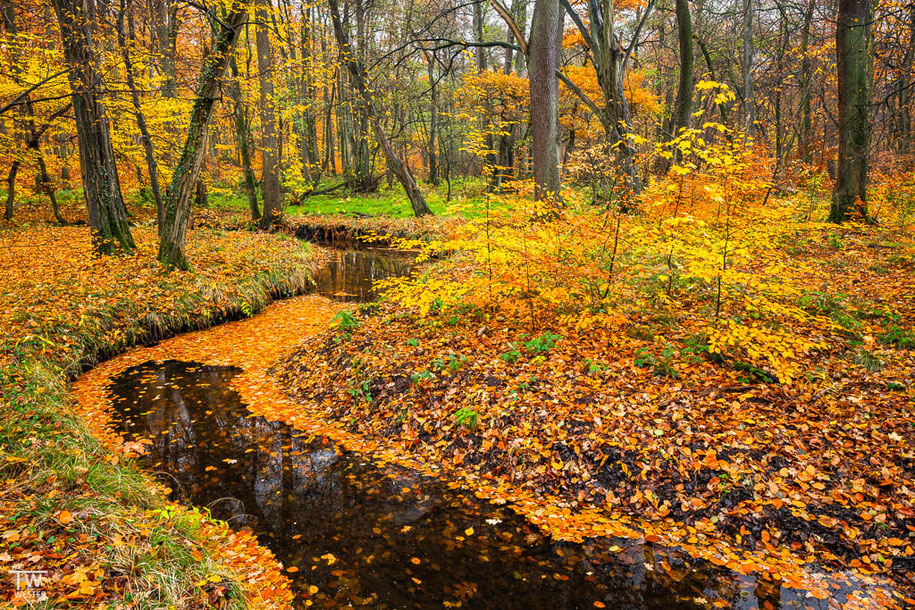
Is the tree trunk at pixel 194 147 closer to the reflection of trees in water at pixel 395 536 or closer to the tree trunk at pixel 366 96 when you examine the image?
the tree trunk at pixel 366 96

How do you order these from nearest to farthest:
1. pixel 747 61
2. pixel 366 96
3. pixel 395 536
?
1. pixel 395 536
2. pixel 366 96
3. pixel 747 61

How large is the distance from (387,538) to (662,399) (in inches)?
122

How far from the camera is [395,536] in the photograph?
403cm

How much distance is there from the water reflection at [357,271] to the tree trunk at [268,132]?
11.3ft

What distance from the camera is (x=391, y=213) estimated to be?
64.3 ft

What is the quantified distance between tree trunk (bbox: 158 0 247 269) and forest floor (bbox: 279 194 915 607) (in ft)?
14.3

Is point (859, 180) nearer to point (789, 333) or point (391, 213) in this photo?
point (789, 333)

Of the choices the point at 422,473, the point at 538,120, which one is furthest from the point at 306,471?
the point at 538,120

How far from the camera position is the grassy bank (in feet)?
9.18

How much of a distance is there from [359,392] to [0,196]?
22528 mm

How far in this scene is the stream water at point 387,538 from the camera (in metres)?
3.37

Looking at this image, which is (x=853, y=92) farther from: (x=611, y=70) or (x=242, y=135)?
(x=242, y=135)

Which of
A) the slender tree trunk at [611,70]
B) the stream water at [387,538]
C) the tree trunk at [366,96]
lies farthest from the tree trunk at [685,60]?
the stream water at [387,538]

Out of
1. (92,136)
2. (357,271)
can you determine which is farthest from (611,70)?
(92,136)
